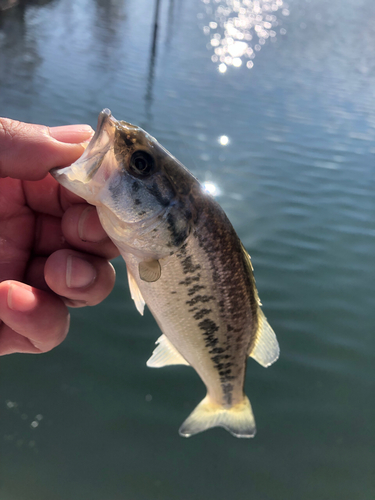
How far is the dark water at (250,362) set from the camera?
3.38m

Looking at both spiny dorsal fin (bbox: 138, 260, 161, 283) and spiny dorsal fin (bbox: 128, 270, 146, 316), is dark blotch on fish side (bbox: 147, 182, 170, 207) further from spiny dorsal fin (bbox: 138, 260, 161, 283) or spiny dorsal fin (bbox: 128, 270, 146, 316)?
spiny dorsal fin (bbox: 128, 270, 146, 316)

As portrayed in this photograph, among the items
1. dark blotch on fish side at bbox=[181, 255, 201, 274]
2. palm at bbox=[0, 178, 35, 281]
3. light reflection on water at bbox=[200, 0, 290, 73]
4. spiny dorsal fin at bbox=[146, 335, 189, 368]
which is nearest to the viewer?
dark blotch on fish side at bbox=[181, 255, 201, 274]

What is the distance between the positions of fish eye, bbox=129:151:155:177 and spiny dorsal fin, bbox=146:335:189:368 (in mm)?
1442

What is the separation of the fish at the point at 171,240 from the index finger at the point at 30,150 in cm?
12

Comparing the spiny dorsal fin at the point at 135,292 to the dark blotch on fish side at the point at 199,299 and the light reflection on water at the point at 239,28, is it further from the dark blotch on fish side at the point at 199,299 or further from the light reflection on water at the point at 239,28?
the light reflection on water at the point at 239,28

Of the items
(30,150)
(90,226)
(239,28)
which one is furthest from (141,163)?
(239,28)

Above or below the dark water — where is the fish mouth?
above

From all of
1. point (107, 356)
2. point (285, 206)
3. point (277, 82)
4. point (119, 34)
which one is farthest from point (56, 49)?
point (107, 356)

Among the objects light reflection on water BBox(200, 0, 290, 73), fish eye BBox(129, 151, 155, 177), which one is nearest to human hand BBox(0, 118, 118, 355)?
fish eye BBox(129, 151, 155, 177)

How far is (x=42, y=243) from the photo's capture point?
2.95 meters

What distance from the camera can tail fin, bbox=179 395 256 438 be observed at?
9.71ft

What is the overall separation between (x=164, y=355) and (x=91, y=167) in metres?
1.70

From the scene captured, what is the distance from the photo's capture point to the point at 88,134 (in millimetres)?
2580

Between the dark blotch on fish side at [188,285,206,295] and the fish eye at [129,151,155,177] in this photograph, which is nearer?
the fish eye at [129,151,155,177]
